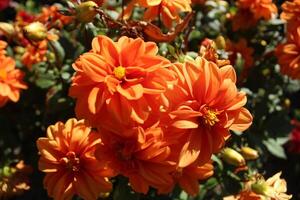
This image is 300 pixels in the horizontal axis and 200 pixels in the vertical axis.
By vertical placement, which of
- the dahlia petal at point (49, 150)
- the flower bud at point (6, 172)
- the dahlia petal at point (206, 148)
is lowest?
the flower bud at point (6, 172)

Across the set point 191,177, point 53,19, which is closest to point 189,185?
point 191,177

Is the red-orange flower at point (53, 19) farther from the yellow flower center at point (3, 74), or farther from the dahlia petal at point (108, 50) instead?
the dahlia petal at point (108, 50)

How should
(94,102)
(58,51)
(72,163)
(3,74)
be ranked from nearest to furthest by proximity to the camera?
1. (94,102)
2. (72,163)
3. (3,74)
4. (58,51)

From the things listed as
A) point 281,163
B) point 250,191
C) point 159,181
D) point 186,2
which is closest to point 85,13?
point 186,2

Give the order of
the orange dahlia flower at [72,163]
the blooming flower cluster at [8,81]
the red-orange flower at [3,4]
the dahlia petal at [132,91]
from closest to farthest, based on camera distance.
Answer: the dahlia petal at [132,91] → the orange dahlia flower at [72,163] → the blooming flower cluster at [8,81] → the red-orange flower at [3,4]

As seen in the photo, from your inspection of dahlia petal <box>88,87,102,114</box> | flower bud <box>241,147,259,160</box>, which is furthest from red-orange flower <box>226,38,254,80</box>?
dahlia petal <box>88,87,102,114</box>

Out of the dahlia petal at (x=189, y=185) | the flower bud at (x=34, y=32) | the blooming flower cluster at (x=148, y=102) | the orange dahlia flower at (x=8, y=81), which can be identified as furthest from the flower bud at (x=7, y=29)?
the dahlia petal at (x=189, y=185)

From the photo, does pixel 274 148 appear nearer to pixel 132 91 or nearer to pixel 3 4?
pixel 132 91
